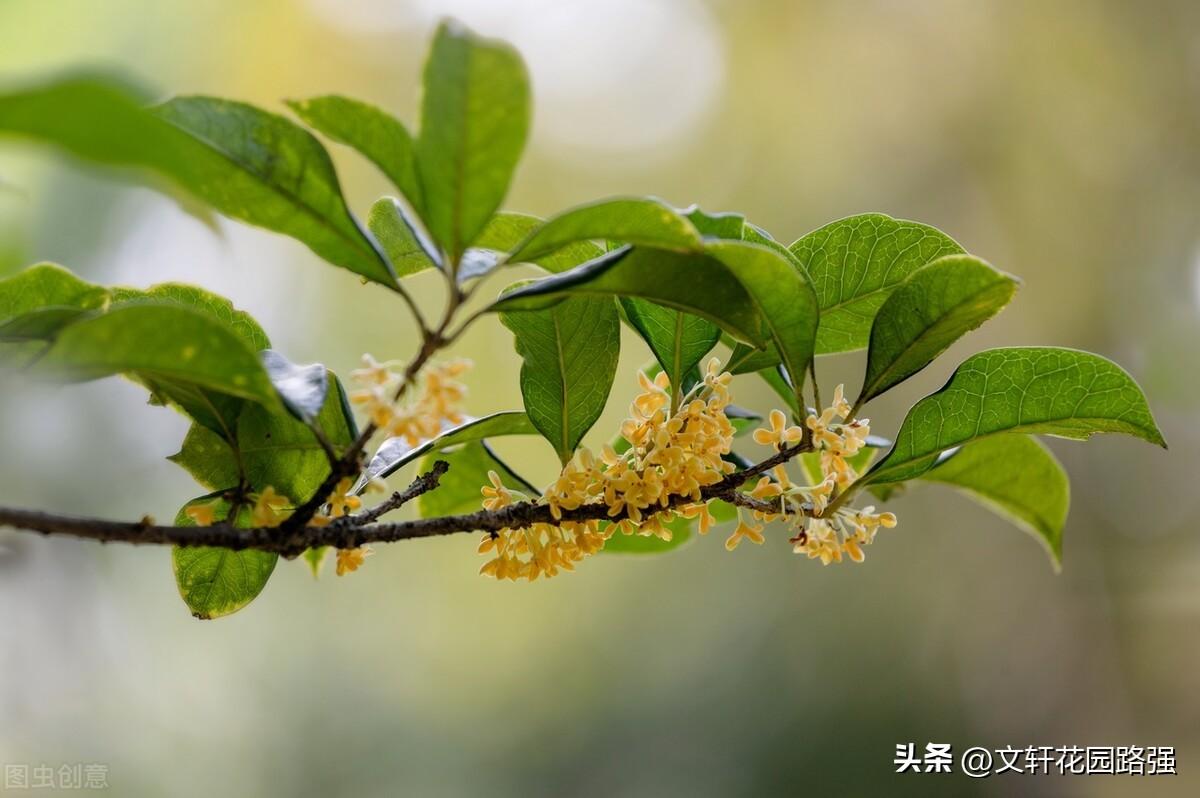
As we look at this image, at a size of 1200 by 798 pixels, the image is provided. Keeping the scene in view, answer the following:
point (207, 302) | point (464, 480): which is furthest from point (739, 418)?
point (207, 302)

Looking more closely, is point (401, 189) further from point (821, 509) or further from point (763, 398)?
point (763, 398)

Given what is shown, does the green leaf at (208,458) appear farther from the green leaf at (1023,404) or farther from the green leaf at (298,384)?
the green leaf at (1023,404)

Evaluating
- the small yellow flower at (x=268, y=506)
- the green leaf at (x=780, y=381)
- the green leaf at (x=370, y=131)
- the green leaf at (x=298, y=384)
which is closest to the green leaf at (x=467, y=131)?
the green leaf at (x=370, y=131)

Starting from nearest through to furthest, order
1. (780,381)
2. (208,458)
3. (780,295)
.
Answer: (780,295) < (208,458) < (780,381)

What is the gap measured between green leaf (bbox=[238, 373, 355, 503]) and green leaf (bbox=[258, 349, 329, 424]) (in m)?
0.07

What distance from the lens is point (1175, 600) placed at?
4.18 metres

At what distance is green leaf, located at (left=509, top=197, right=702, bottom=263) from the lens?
64 cm

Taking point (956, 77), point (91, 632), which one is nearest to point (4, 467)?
point (91, 632)

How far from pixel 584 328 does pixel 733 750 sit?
3840 mm

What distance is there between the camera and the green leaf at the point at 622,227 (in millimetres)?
636

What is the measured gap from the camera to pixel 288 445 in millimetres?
829

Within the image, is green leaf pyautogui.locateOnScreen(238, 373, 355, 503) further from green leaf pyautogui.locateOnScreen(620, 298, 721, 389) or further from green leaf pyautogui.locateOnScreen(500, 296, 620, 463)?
green leaf pyautogui.locateOnScreen(620, 298, 721, 389)

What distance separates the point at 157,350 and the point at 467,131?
254mm

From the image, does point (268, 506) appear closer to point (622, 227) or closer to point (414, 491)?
point (414, 491)
